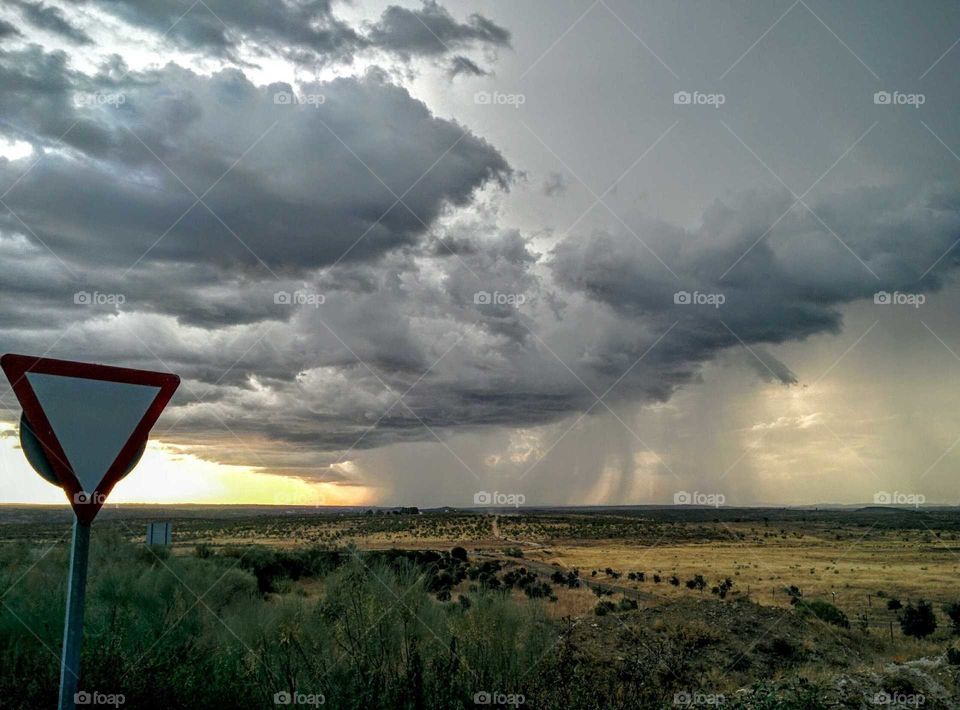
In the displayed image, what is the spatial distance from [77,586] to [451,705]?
3.45 meters

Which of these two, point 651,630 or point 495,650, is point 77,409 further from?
point 651,630

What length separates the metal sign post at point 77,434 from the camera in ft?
13.2

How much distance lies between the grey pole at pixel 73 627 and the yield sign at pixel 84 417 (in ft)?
0.67

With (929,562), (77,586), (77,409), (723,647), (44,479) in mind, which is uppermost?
(77,409)

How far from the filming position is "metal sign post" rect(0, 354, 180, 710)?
404 cm

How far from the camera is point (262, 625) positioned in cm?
803

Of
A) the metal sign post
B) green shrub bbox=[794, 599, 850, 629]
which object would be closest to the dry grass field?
green shrub bbox=[794, 599, 850, 629]

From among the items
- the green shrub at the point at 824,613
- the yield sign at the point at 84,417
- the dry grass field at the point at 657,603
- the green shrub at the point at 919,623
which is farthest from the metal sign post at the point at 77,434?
the green shrub at the point at 919,623

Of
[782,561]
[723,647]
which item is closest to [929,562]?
[782,561]

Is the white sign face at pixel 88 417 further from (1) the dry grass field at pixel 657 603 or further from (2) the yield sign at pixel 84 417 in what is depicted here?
(1) the dry grass field at pixel 657 603

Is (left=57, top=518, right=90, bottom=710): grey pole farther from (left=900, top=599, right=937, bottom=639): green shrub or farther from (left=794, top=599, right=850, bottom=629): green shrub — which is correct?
(left=900, top=599, right=937, bottom=639): green shrub

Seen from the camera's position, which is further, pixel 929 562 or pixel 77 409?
pixel 929 562

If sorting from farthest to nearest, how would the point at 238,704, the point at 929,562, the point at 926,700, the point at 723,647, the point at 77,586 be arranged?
the point at 929,562 < the point at 723,647 < the point at 926,700 < the point at 238,704 < the point at 77,586

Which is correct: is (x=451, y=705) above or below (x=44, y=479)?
below
